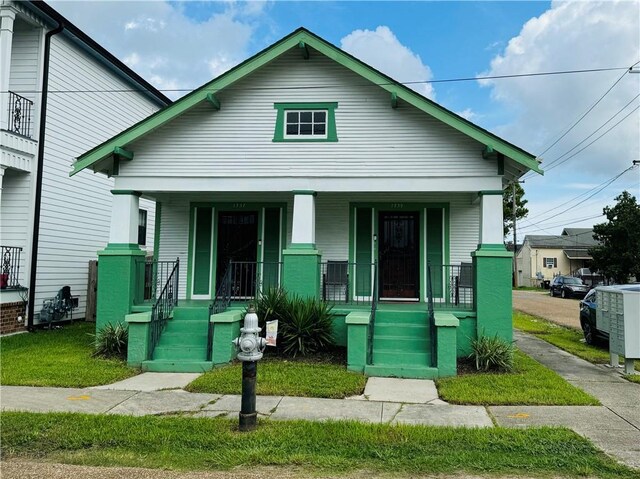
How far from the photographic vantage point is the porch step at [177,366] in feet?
27.9

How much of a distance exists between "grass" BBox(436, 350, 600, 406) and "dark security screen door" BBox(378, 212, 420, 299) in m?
3.75

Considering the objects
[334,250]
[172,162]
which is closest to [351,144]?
[334,250]

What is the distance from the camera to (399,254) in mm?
Result: 12336

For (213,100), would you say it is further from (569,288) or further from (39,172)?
(569,288)

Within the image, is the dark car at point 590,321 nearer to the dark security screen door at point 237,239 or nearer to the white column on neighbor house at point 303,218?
the white column on neighbor house at point 303,218

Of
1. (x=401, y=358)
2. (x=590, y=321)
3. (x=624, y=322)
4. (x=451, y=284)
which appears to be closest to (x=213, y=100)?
(x=401, y=358)

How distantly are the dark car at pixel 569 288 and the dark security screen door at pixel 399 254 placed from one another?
26605 mm

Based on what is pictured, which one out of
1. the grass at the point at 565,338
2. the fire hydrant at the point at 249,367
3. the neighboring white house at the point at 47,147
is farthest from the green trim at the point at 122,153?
the grass at the point at 565,338

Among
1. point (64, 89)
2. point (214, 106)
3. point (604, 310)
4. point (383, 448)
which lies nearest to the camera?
point (383, 448)

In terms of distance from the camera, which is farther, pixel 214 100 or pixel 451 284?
pixel 451 284

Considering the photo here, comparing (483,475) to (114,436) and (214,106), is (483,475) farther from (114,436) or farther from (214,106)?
(214,106)

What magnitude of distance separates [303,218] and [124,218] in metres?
3.81

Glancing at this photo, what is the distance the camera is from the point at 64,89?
13984 mm

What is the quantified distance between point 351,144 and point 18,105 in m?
8.83
